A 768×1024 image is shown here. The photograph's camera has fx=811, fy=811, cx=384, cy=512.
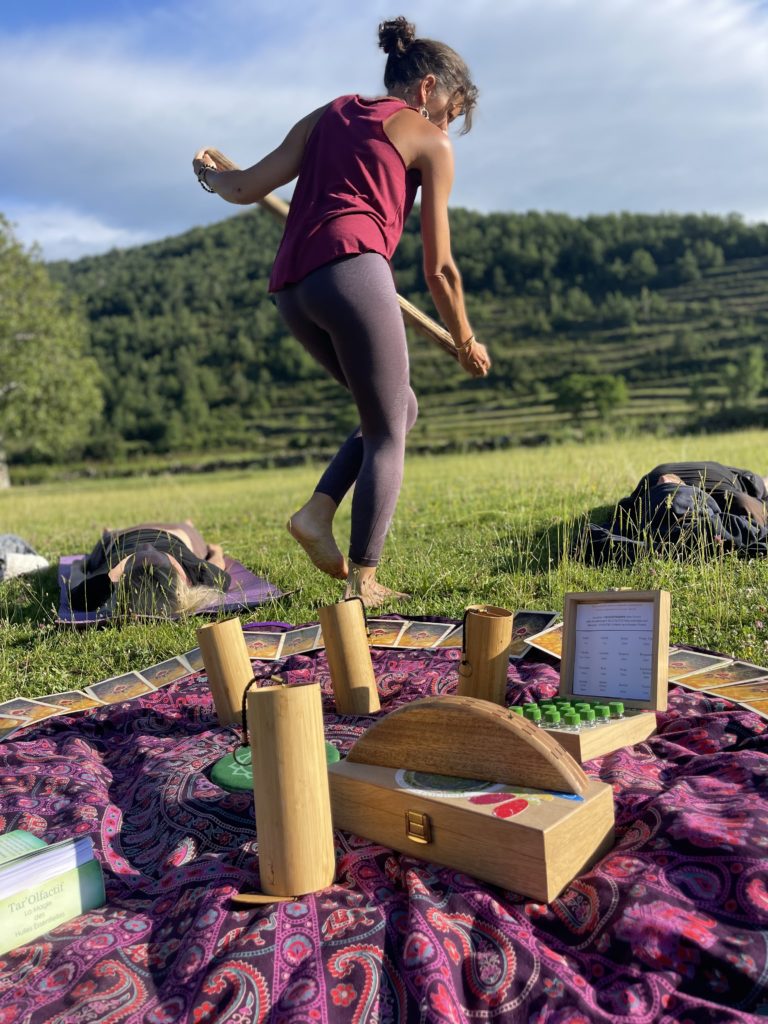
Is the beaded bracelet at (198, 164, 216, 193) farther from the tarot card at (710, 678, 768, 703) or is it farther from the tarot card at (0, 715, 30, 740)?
the tarot card at (710, 678, 768, 703)

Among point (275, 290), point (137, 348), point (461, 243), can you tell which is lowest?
point (275, 290)

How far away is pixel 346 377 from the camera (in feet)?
12.4

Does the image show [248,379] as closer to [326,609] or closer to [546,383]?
[546,383]

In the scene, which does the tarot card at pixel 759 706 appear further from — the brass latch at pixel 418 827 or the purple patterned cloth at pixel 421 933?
the brass latch at pixel 418 827

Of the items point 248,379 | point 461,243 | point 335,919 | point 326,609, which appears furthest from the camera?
point 461,243

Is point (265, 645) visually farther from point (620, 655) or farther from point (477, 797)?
point (477, 797)

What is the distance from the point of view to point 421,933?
1.67 m

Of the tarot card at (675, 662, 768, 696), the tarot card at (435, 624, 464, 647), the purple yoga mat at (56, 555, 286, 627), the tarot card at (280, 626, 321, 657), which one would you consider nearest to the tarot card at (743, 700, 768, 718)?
the tarot card at (675, 662, 768, 696)

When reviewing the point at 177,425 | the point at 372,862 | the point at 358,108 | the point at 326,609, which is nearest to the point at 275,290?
the point at 358,108

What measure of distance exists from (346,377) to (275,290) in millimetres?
551

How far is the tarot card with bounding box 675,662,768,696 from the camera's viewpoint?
2967 millimetres

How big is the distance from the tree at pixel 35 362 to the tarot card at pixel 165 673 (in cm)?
3431

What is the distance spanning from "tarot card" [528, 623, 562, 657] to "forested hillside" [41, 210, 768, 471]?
111ft

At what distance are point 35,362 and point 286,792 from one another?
1453 inches
